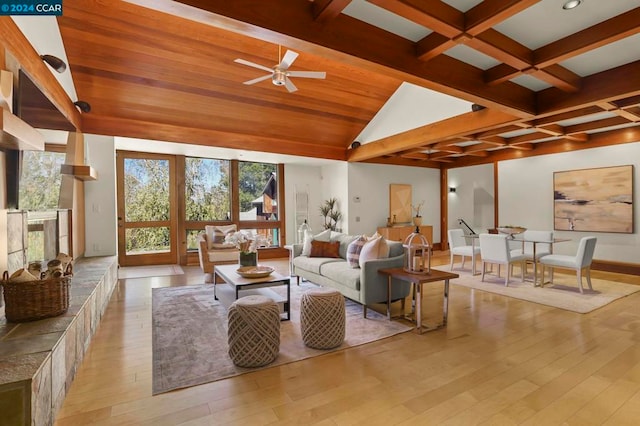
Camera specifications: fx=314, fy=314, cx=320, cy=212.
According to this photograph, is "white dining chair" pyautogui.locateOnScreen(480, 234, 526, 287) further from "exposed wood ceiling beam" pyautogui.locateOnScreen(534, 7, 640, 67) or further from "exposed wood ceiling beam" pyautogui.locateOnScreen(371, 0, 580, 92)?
"exposed wood ceiling beam" pyautogui.locateOnScreen(534, 7, 640, 67)

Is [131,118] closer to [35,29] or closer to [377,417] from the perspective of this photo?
[35,29]

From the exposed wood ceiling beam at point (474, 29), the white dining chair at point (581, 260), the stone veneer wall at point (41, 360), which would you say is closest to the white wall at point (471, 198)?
the white dining chair at point (581, 260)

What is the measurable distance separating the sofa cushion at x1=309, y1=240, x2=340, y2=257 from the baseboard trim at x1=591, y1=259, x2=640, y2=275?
547 cm

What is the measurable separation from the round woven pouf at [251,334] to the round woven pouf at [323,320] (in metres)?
0.41

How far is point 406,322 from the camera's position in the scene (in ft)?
11.5

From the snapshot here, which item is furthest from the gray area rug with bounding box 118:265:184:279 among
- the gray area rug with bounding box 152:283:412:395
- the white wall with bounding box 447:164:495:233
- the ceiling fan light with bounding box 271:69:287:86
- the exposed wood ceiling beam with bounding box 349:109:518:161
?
the white wall with bounding box 447:164:495:233

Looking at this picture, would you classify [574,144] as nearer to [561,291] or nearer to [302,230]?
[561,291]

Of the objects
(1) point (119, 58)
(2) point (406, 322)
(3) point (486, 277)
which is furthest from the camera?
(3) point (486, 277)

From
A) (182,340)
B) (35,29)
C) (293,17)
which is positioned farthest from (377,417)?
(35,29)

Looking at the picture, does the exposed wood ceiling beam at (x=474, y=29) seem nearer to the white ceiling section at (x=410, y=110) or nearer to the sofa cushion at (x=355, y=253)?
the white ceiling section at (x=410, y=110)

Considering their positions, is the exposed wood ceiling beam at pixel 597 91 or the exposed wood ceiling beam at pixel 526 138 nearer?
the exposed wood ceiling beam at pixel 597 91

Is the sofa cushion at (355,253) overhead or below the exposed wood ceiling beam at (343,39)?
below

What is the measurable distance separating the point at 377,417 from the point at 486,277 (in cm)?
462

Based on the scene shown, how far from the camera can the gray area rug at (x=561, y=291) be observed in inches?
163
